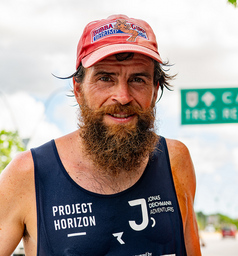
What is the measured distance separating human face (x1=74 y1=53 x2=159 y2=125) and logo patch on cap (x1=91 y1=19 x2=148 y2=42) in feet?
0.39

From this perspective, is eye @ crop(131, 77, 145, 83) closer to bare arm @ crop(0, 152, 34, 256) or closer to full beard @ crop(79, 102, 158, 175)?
full beard @ crop(79, 102, 158, 175)

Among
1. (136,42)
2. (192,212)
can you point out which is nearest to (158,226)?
(192,212)

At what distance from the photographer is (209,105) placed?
1516cm

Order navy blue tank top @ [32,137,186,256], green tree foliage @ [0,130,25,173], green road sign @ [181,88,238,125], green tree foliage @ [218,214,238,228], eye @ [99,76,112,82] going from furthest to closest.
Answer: green tree foliage @ [218,214,238,228]
green tree foliage @ [0,130,25,173]
green road sign @ [181,88,238,125]
eye @ [99,76,112,82]
navy blue tank top @ [32,137,186,256]

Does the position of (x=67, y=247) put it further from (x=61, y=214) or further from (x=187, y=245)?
(x=187, y=245)

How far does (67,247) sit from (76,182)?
327 mm

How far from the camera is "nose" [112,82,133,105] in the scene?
2.39 meters

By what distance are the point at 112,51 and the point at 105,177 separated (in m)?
0.66

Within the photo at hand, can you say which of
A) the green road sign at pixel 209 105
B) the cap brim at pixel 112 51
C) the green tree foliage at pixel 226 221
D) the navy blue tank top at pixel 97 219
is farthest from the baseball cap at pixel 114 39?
the green tree foliage at pixel 226 221

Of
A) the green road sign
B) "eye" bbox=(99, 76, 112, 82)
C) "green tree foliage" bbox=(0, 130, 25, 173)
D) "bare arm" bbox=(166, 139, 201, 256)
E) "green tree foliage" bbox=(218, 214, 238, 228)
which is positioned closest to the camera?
"eye" bbox=(99, 76, 112, 82)

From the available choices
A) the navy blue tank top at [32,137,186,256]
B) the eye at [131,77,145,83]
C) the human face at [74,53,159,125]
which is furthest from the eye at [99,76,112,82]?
the navy blue tank top at [32,137,186,256]

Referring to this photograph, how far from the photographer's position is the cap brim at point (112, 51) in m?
2.42

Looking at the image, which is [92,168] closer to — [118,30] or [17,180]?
[17,180]

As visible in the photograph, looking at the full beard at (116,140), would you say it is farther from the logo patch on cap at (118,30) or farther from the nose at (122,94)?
the logo patch on cap at (118,30)
